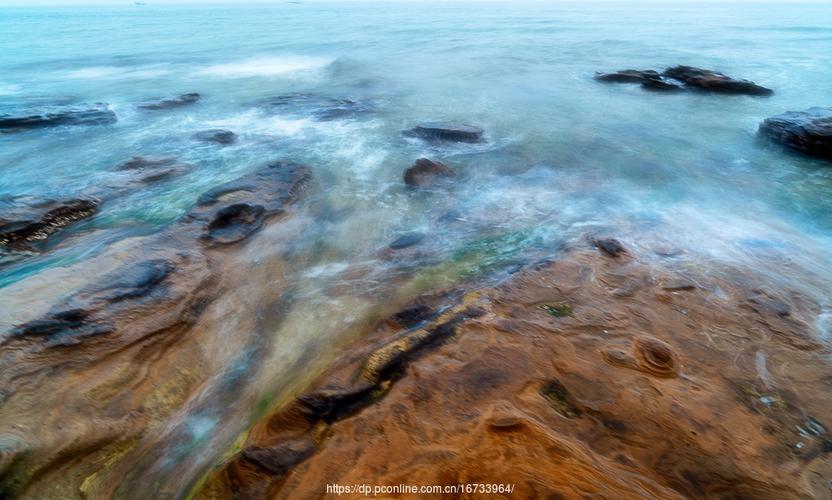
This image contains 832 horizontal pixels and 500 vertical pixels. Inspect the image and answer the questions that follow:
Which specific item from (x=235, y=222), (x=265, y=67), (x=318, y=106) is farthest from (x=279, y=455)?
(x=265, y=67)

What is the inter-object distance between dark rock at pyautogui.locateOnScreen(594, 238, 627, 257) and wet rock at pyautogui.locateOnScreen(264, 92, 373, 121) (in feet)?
35.3

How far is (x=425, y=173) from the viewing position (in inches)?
387

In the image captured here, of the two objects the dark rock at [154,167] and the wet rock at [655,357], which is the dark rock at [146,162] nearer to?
the dark rock at [154,167]

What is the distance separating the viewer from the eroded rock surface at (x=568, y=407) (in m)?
3.25

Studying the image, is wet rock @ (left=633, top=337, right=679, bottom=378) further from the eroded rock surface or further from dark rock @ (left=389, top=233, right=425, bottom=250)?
dark rock @ (left=389, top=233, right=425, bottom=250)

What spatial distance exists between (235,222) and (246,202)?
586mm

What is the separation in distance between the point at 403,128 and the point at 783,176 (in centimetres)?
1034

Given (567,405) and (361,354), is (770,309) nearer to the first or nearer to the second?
(567,405)

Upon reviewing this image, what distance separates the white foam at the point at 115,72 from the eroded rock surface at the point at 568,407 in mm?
24673

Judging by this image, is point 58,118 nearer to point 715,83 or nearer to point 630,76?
point 630,76

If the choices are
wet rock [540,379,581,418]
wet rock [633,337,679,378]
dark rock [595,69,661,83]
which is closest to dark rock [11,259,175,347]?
wet rock [540,379,581,418]

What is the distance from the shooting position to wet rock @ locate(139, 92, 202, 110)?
15857 mm

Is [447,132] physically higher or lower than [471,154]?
higher

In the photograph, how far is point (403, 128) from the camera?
44.0 feet
